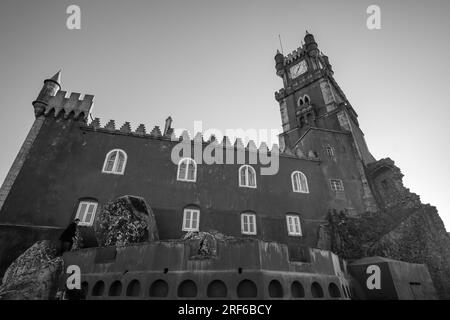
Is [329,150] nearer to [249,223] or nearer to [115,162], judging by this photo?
[249,223]

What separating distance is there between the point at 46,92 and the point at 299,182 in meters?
23.2

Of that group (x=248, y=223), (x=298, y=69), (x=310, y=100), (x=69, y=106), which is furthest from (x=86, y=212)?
(x=298, y=69)

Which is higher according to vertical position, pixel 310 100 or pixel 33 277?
pixel 310 100

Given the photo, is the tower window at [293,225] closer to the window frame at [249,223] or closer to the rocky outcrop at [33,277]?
the window frame at [249,223]

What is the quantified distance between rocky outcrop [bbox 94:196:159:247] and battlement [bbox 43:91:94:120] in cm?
980

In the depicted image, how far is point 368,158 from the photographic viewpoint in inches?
1005

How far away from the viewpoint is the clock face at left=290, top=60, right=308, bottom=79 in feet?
114

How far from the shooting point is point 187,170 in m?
19.5

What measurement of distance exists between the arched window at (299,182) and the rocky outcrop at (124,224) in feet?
41.4

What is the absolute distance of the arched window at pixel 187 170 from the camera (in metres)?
19.1

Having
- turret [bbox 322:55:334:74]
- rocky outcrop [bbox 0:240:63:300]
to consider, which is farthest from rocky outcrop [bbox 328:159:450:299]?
turret [bbox 322:55:334:74]

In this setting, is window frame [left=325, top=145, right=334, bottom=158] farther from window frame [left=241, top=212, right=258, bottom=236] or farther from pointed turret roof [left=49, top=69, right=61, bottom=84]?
pointed turret roof [left=49, top=69, right=61, bottom=84]
